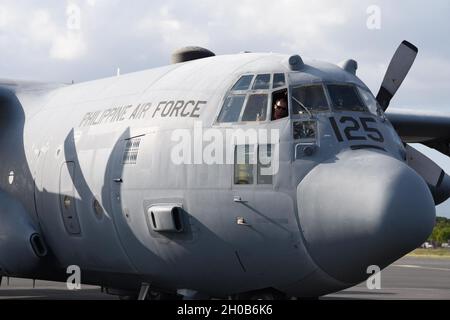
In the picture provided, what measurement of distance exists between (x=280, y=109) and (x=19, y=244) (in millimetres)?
5301

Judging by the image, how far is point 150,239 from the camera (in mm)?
10680

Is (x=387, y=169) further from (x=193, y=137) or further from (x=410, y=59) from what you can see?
(x=410, y=59)

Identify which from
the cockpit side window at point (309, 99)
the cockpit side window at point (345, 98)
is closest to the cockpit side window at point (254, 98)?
the cockpit side window at point (309, 99)

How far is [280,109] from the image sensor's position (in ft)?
33.8

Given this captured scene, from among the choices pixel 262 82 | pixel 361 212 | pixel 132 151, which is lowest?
pixel 361 212

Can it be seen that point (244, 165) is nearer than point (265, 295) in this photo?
Yes

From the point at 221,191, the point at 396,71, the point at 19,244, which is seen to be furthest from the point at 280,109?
the point at 19,244

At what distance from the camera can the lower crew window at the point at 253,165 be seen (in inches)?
385

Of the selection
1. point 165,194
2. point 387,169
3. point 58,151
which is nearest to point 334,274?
point 387,169

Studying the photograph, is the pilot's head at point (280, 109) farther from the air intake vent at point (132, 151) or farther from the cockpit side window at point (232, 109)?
the air intake vent at point (132, 151)

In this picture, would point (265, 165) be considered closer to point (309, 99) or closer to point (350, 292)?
point (309, 99)

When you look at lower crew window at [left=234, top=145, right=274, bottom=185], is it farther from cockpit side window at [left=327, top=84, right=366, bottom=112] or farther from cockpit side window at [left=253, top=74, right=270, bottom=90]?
cockpit side window at [left=327, top=84, right=366, bottom=112]

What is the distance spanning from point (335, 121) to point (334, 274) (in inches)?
77.5

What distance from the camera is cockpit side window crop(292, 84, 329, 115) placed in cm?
1021
